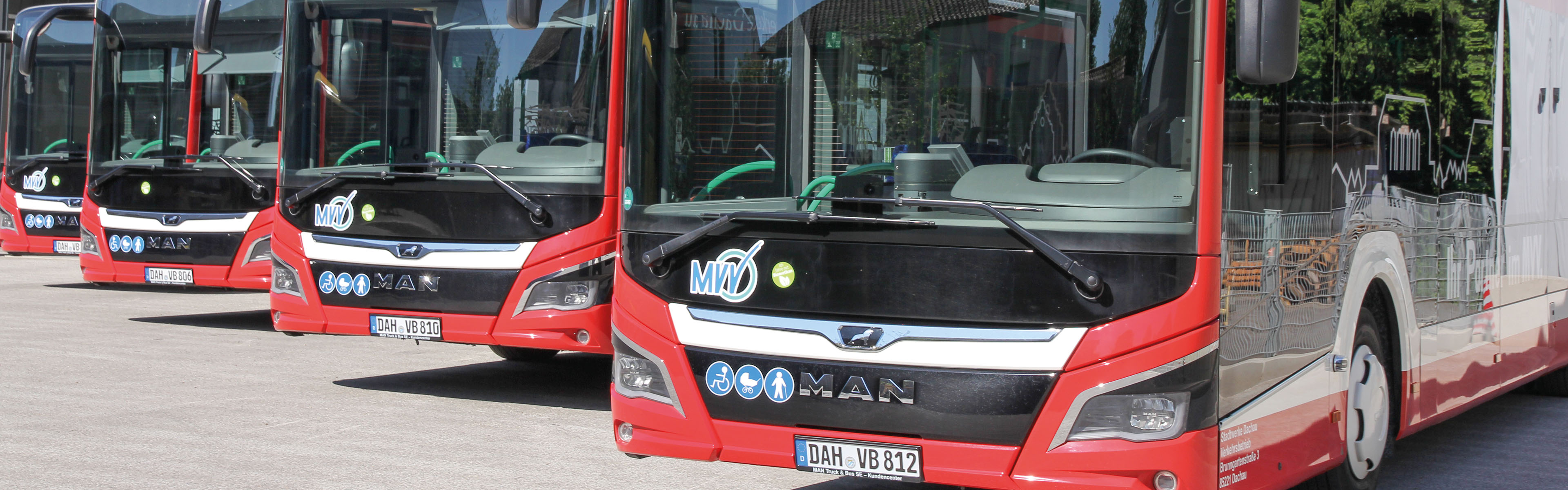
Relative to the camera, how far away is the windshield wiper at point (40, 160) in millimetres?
15414

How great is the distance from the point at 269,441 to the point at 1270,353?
4601 mm

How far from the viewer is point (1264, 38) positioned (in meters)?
4.28

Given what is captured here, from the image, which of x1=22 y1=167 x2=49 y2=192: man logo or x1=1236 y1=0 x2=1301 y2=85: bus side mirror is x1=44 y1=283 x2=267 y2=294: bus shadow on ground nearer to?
x1=22 y1=167 x2=49 y2=192: man logo

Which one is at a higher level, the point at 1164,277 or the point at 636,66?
the point at 636,66

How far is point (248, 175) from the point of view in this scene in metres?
11.3

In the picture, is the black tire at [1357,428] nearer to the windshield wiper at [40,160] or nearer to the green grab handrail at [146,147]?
the green grab handrail at [146,147]

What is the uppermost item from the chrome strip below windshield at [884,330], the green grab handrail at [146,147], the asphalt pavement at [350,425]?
the green grab handrail at [146,147]

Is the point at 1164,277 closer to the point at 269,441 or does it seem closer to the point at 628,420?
the point at 628,420

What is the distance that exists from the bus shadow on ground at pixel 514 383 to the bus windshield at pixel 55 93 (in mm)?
7789

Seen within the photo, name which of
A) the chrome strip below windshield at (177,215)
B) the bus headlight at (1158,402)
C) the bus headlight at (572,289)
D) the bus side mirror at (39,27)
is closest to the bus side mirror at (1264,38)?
the bus headlight at (1158,402)

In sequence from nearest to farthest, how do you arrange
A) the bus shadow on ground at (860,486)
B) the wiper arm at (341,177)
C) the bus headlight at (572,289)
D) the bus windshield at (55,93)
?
1. the bus shadow on ground at (860,486)
2. the bus headlight at (572,289)
3. the wiper arm at (341,177)
4. the bus windshield at (55,93)

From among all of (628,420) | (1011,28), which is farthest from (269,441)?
(1011,28)

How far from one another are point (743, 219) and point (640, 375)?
0.72m

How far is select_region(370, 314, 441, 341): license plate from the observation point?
825 cm
